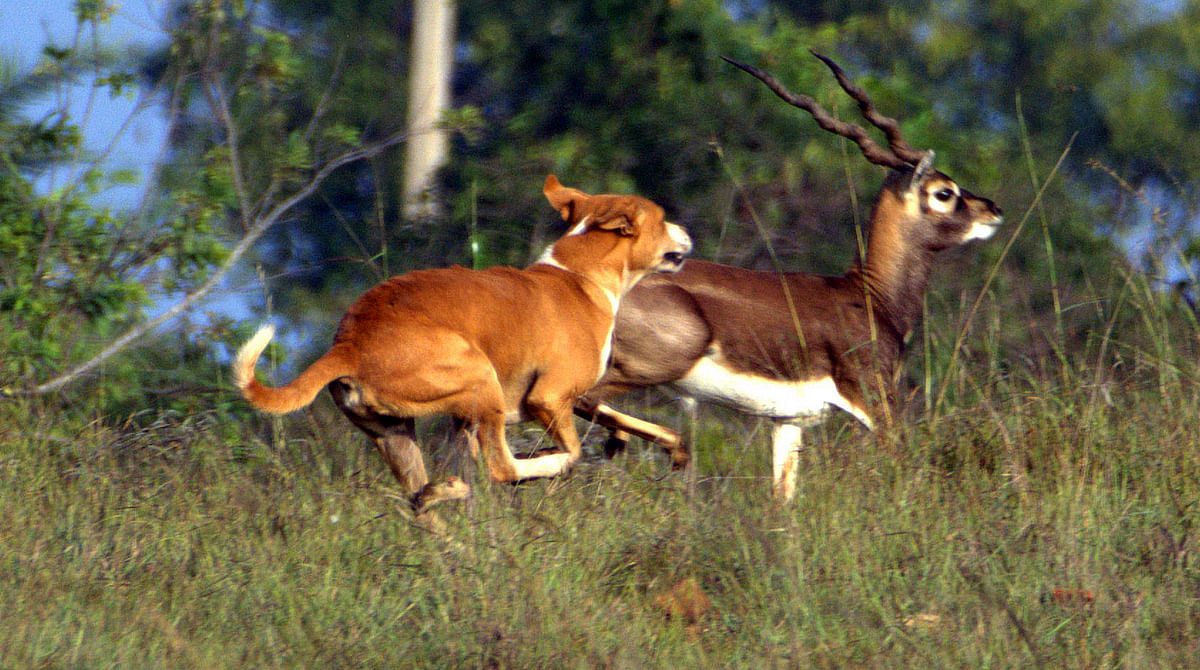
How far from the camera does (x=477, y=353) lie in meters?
5.11

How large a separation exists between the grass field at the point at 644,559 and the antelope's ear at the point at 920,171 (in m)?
1.82

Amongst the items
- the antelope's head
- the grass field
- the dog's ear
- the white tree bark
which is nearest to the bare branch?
the grass field

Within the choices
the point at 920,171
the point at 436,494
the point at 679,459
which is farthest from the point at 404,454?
the point at 920,171

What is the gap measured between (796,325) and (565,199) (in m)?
1.27

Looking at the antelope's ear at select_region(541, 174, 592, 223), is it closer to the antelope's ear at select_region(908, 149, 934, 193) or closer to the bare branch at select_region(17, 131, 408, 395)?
the bare branch at select_region(17, 131, 408, 395)

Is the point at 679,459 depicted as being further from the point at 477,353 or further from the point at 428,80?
the point at 428,80

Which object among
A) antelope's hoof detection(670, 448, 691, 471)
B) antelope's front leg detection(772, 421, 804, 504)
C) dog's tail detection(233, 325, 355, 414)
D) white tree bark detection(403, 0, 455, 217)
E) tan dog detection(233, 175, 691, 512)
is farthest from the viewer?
white tree bark detection(403, 0, 455, 217)

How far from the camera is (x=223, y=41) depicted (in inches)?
310

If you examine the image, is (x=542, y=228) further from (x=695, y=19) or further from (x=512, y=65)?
(x=512, y=65)

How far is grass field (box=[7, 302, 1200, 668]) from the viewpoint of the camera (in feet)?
12.8

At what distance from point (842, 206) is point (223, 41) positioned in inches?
167

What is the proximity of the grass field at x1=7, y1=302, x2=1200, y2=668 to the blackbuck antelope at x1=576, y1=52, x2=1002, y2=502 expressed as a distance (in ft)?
2.52

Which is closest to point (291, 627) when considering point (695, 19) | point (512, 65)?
point (695, 19)

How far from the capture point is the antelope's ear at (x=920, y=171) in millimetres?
7375
